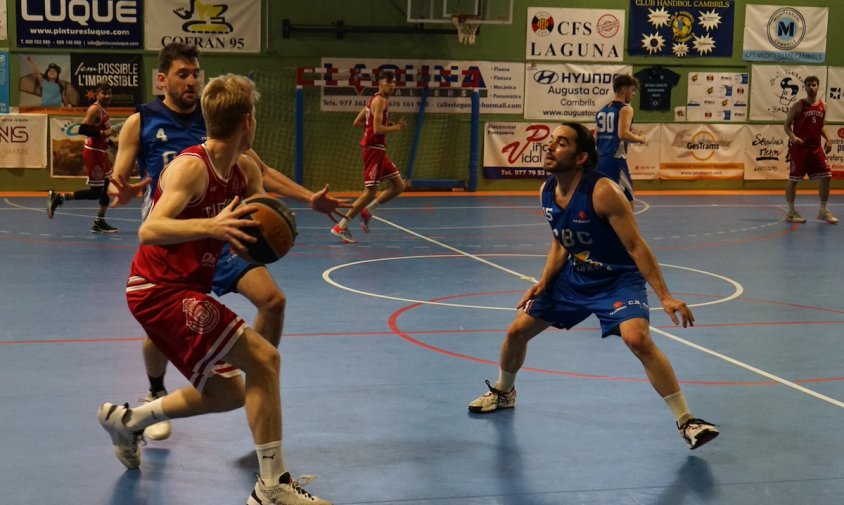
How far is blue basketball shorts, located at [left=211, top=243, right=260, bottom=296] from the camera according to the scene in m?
5.63

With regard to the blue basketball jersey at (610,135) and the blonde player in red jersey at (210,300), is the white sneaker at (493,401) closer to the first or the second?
the blonde player in red jersey at (210,300)

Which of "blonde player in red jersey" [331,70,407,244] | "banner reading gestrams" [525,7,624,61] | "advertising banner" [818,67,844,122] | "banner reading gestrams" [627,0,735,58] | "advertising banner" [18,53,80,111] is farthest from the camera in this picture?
"advertising banner" [818,67,844,122]

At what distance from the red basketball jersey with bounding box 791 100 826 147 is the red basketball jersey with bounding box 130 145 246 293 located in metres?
13.3

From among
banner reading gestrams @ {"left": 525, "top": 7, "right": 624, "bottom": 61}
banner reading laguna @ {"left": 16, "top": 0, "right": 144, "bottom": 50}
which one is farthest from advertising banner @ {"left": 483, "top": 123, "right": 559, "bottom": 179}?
banner reading laguna @ {"left": 16, "top": 0, "right": 144, "bottom": 50}

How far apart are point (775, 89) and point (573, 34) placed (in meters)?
4.49

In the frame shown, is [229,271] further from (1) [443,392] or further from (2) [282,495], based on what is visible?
(2) [282,495]

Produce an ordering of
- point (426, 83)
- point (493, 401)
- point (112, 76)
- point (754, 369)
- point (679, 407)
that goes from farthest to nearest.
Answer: point (426, 83) < point (112, 76) < point (754, 369) < point (493, 401) < point (679, 407)

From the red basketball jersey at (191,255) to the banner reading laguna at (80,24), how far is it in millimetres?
15639

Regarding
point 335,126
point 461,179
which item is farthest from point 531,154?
point 335,126

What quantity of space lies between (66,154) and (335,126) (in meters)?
4.92

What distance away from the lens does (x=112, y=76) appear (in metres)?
19.0

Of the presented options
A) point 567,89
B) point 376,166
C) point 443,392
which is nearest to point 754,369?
point 443,392

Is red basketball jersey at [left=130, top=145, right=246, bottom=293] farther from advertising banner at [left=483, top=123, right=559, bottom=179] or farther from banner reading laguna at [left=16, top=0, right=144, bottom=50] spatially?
advertising banner at [left=483, top=123, right=559, bottom=179]

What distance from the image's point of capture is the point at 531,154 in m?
20.8
